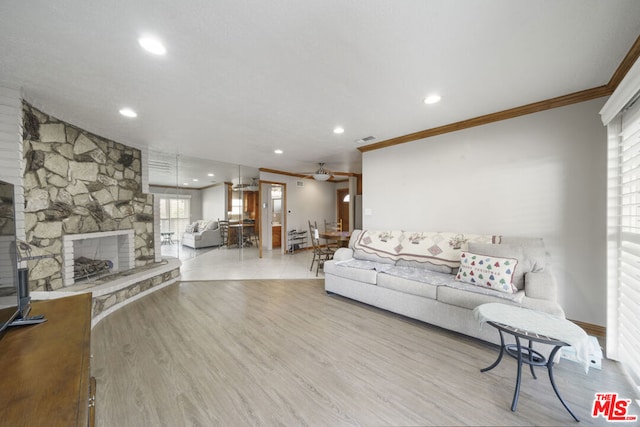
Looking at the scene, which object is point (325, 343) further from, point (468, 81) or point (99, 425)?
point (468, 81)

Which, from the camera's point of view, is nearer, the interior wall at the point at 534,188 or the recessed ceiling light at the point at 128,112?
the interior wall at the point at 534,188

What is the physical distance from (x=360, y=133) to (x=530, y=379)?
323cm

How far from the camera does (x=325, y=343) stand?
2.32m

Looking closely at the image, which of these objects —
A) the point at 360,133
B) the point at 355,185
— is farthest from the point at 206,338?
the point at 355,185

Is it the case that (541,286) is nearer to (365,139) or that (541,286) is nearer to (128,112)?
(365,139)

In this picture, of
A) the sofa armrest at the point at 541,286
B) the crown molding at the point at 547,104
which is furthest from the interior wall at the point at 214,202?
the sofa armrest at the point at 541,286

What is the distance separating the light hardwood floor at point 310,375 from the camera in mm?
1524

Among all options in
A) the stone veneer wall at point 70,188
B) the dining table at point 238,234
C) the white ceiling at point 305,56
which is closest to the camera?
the white ceiling at point 305,56

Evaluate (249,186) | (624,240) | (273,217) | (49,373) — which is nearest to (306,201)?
(273,217)

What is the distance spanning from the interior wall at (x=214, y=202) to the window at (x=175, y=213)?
54 cm

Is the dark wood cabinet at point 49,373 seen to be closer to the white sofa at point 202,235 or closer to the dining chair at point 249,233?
the white sofa at point 202,235

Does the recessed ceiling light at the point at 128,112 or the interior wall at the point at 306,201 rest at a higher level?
the recessed ceiling light at the point at 128,112

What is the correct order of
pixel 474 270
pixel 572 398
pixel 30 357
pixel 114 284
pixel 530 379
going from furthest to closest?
1. pixel 114 284
2. pixel 474 270
3. pixel 530 379
4. pixel 572 398
5. pixel 30 357

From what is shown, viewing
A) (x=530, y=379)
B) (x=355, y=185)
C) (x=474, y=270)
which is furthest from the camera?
(x=355, y=185)
